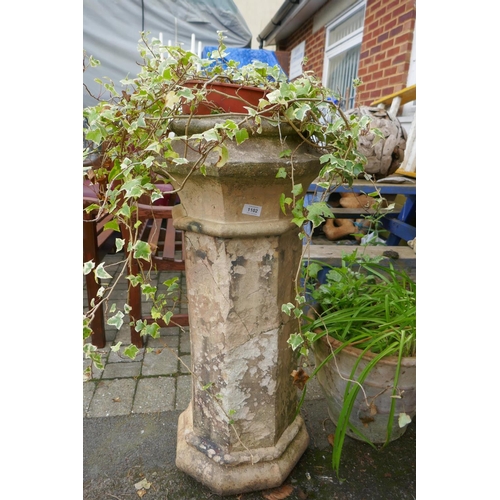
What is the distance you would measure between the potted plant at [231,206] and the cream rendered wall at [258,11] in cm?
869

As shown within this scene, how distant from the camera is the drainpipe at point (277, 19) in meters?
6.39

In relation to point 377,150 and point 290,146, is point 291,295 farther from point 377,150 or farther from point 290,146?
point 377,150

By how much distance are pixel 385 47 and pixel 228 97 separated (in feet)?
11.8

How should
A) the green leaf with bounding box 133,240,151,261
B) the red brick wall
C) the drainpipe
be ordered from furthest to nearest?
the drainpipe, the red brick wall, the green leaf with bounding box 133,240,151,261

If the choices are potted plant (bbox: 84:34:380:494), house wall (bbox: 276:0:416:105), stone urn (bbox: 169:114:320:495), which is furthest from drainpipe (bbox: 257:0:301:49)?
stone urn (bbox: 169:114:320:495)

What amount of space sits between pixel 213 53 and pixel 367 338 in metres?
1.24

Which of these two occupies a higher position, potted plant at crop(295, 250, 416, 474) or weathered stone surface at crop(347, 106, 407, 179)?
weathered stone surface at crop(347, 106, 407, 179)

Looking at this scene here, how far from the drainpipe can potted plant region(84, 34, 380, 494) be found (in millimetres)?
6276

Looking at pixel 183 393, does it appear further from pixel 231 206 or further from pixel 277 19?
pixel 277 19

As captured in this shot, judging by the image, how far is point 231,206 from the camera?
112 cm

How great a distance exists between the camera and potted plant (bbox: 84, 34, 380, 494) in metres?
1.02

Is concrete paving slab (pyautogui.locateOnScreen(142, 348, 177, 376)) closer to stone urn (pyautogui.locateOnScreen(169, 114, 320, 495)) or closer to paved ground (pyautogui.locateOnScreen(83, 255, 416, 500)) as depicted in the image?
paved ground (pyautogui.locateOnScreen(83, 255, 416, 500))

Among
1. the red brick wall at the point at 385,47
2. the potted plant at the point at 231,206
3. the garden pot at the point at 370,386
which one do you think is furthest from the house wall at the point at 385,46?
the garden pot at the point at 370,386

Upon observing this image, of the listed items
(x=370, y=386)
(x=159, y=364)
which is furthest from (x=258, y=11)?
(x=370, y=386)
